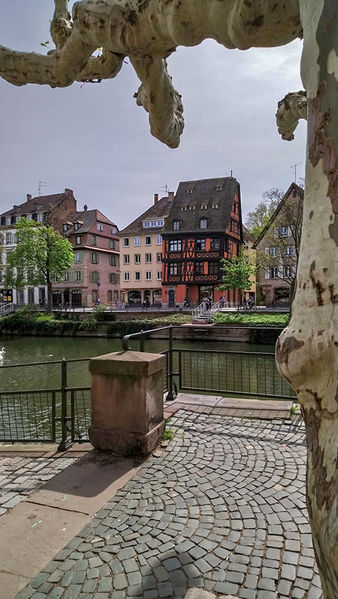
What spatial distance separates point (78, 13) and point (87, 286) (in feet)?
156

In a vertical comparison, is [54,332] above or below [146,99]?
below

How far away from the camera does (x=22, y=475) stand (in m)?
3.80

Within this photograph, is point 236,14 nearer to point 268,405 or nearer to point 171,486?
point 171,486

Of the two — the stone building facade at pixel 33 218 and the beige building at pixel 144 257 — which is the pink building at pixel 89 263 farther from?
the beige building at pixel 144 257

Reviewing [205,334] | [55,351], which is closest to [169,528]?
[55,351]

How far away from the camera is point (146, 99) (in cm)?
311

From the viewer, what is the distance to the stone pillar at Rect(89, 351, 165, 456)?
12.5 ft

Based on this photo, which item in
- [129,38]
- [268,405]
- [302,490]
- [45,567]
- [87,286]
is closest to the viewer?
[45,567]

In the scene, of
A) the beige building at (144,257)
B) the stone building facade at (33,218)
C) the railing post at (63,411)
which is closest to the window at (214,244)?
the beige building at (144,257)

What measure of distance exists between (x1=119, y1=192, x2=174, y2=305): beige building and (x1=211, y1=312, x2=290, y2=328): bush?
63.6 feet

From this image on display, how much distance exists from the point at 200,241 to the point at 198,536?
38985 mm

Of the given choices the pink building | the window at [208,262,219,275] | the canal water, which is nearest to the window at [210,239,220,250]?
the window at [208,262,219,275]

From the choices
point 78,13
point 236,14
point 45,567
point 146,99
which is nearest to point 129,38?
point 78,13

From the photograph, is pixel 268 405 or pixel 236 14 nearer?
pixel 236 14
